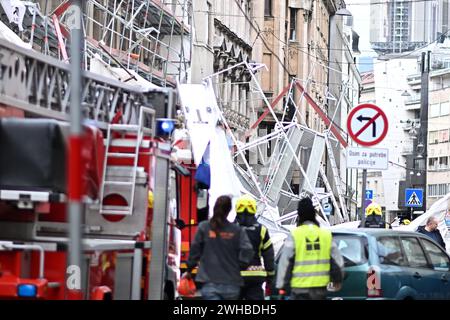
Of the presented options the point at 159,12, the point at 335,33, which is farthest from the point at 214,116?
the point at 335,33

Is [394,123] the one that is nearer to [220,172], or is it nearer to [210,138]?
[210,138]

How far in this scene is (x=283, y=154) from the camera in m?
32.2

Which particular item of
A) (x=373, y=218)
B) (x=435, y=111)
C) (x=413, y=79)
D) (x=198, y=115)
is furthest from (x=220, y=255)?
(x=413, y=79)

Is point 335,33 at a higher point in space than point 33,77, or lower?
higher

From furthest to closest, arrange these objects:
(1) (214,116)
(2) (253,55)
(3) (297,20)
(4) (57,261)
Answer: (3) (297,20) < (2) (253,55) < (1) (214,116) < (4) (57,261)

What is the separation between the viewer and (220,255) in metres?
11.8

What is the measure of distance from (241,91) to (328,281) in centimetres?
4398

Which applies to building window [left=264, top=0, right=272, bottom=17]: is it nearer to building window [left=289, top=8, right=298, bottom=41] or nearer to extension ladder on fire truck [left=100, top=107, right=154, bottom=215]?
building window [left=289, top=8, right=298, bottom=41]

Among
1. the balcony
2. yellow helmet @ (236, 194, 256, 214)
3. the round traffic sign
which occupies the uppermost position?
the balcony

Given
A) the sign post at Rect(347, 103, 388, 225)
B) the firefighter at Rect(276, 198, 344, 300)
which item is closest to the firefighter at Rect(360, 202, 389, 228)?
the sign post at Rect(347, 103, 388, 225)

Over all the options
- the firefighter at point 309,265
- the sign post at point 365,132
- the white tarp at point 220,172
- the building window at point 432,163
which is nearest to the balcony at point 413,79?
the building window at point 432,163

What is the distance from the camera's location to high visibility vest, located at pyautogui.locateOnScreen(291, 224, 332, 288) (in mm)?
12070

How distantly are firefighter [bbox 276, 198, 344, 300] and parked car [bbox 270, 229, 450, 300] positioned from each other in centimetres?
202
